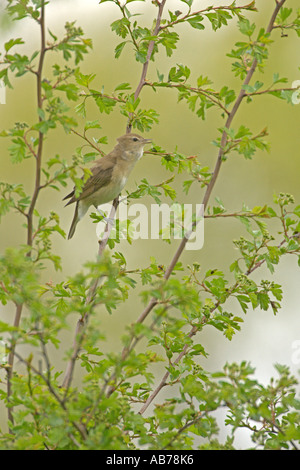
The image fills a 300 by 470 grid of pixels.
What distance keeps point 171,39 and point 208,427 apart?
6.12ft

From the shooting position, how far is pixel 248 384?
6.18 ft

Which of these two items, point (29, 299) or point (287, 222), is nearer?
point (29, 299)

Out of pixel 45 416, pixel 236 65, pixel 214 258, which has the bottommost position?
pixel 45 416

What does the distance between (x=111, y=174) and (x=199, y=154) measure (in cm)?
390

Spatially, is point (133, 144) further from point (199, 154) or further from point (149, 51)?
point (199, 154)

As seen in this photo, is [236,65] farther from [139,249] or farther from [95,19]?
[95,19]

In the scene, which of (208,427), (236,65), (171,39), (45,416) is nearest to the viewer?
(45,416)

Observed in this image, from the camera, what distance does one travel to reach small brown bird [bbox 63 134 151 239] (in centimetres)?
460

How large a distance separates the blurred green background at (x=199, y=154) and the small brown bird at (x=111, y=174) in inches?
122

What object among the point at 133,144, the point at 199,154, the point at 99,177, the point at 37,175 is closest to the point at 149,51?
the point at 37,175

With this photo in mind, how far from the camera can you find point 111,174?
4652 mm

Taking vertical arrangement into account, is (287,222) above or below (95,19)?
below

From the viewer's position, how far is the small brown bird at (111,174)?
181 inches
